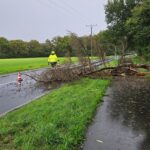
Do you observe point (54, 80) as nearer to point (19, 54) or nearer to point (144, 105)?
point (144, 105)

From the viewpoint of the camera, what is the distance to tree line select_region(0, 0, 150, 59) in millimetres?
26766

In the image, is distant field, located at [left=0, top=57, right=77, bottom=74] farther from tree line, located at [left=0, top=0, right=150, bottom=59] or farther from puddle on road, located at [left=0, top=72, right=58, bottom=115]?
puddle on road, located at [left=0, top=72, right=58, bottom=115]

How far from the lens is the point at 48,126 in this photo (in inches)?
306

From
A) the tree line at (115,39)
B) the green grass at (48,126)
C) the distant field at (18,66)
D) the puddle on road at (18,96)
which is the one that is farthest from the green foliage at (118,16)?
the green grass at (48,126)

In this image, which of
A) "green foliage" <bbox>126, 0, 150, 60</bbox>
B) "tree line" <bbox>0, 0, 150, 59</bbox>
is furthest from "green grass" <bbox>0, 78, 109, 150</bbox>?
"green foliage" <bbox>126, 0, 150, 60</bbox>

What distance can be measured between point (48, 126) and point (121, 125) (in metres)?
2.03

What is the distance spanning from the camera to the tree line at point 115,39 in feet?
87.8

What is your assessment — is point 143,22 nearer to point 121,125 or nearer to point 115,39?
point 115,39

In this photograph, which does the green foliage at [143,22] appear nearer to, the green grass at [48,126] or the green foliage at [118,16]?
the green foliage at [118,16]

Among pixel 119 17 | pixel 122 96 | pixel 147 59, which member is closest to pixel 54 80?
pixel 122 96

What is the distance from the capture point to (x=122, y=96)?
1361 cm

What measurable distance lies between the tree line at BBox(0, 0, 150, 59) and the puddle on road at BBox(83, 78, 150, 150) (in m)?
11.1

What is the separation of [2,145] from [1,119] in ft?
8.46

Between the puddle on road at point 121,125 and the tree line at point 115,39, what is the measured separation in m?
11.1
